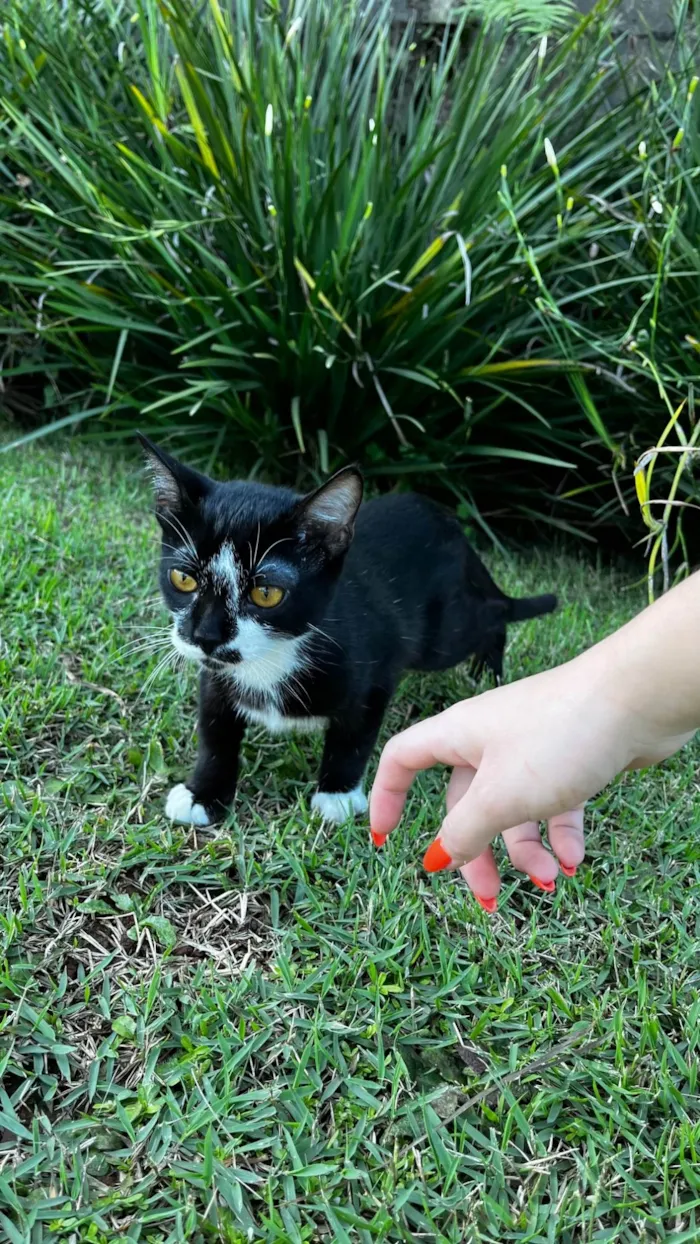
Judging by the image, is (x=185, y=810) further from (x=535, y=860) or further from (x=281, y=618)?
(x=535, y=860)

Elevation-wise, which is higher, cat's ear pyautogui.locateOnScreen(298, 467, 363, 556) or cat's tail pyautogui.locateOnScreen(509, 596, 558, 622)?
cat's ear pyautogui.locateOnScreen(298, 467, 363, 556)

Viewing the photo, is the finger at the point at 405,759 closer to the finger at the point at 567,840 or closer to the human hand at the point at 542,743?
the human hand at the point at 542,743

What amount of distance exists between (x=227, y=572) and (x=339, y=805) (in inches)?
19.7

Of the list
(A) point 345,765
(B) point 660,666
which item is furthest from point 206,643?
(B) point 660,666

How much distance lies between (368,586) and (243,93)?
179 cm

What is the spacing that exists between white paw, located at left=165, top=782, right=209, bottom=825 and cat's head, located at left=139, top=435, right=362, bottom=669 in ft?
0.89

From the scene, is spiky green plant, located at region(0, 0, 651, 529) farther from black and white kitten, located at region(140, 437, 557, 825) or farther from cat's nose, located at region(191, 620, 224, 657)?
cat's nose, located at region(191, 620, 224, 657)

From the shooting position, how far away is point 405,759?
1080 millimetres

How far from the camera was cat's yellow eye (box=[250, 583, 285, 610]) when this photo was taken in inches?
60.5

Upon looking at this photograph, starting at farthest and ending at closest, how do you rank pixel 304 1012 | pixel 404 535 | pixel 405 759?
pixel 404 535 < pixel 304 1012 < pixel 405 759

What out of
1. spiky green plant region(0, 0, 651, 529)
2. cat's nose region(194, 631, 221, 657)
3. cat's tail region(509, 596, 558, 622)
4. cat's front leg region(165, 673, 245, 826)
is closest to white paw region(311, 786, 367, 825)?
cat's front leg region(165, 673, 245, 826)

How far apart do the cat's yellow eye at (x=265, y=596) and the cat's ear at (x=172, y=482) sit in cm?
20

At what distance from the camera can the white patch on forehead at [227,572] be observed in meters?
1.53

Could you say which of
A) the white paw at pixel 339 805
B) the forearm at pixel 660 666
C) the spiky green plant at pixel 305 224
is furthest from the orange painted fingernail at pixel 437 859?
the spiky green plant at pixel 305 224
